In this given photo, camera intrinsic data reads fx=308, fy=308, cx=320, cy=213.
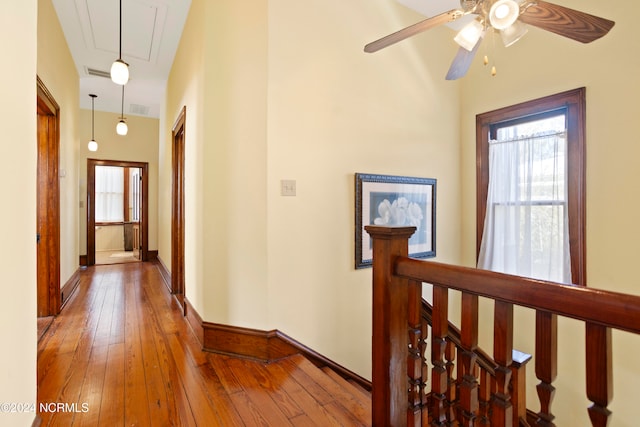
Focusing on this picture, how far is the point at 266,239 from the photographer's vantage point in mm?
2227

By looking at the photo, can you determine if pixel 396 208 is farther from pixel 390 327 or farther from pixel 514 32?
pixel 390 327

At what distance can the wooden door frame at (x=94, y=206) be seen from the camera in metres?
5.79

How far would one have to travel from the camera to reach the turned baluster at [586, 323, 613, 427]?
2.29ft

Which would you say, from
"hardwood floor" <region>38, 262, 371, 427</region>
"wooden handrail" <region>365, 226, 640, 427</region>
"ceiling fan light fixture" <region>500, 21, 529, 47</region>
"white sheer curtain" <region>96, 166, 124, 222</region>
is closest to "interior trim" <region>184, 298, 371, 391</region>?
"hardwood floor" <region>38, 262, 371, 427</region>

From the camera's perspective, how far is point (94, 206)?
5.86 metres

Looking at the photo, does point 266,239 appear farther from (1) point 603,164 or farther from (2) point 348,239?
(1) point 603,164

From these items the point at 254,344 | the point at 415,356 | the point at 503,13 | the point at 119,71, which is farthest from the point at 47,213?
the point at 503,13

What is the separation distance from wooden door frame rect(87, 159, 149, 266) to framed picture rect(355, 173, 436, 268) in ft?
17.1

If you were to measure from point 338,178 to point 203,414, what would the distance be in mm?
1816

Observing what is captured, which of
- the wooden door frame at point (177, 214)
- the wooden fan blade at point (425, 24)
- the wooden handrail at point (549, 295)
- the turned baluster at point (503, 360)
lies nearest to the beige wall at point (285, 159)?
the wooden fan blade at point (425, 24)

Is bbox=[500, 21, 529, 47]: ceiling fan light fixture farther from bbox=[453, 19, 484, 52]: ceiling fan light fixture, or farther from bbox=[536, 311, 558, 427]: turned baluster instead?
bbox=[536, 311, 558, 427]: turned baluster

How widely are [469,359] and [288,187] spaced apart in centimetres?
162

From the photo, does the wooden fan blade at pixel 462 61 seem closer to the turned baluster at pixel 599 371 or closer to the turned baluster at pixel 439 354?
the turned baluster at pixel 439 354

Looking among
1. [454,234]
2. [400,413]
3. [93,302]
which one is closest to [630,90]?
[454,234]
